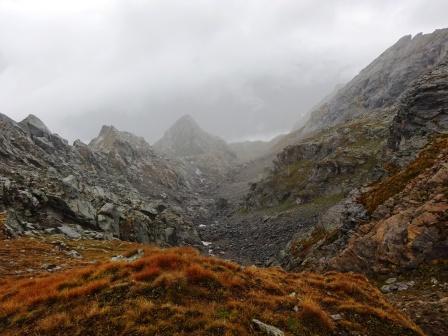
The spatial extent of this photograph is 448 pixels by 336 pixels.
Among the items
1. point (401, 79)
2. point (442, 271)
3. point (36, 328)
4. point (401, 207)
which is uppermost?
point (401, 79)

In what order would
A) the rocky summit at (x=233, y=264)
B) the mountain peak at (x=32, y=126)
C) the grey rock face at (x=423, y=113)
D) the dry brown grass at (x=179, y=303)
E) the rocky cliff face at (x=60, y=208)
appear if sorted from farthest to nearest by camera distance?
1. the mountain peak at (x=32, y=126)
2. the grey rock face at (x=423, y=113)
3. the rocky cliff face at (x=60, y=208)
4. the rocky summit at (x=233, y=264)
5. the dry brown grass at (x=179, y=303)

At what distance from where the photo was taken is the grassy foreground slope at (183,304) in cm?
1413

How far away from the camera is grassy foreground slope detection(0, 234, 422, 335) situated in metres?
14.1

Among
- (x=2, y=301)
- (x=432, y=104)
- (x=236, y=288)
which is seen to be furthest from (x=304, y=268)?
(x=432, y=104)

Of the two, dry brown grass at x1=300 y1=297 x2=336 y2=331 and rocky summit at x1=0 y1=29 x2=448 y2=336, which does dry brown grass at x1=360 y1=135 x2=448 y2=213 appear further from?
dry brown grass at x1=300 y1=297 x2=336 y2=331

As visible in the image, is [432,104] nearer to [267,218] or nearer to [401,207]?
[401,207]

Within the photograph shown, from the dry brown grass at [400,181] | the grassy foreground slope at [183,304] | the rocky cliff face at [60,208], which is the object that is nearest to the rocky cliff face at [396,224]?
the dry brown grass at [400,181]

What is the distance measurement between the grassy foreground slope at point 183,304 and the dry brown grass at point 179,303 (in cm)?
4

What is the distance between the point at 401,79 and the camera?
198 metres

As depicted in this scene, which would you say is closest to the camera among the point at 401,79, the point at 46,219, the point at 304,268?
the point at 304,268

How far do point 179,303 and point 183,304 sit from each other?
19cm

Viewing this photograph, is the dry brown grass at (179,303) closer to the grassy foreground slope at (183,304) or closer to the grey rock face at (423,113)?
the grassy foreground slope at (183,304)

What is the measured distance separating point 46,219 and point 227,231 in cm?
7195

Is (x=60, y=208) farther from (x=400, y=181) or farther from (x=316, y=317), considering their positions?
(x=316, y=317)
